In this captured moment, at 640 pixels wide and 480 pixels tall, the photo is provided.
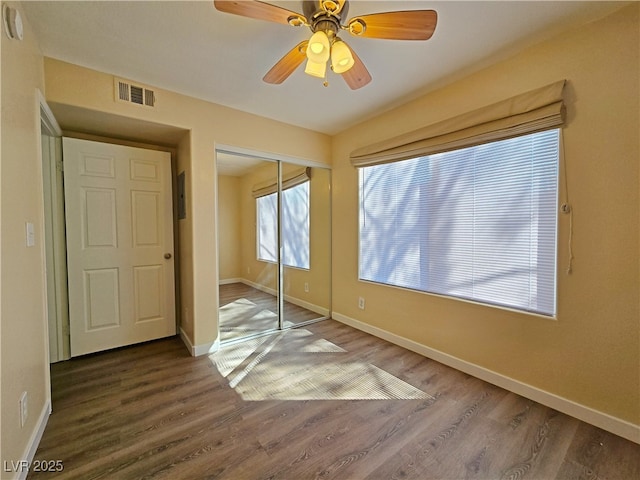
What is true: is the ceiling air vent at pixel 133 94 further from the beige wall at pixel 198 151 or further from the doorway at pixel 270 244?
the doorway at pixel 270 244

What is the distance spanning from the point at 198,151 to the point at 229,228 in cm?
86

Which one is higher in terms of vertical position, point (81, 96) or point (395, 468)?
point (81, 96)

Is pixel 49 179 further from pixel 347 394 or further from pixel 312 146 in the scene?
pixel 347 394

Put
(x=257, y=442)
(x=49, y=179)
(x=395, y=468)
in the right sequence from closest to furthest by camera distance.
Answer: (x=395, y=468), (x=257, y=442), (x=49, y=179)

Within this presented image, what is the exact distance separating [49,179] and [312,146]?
258 cm

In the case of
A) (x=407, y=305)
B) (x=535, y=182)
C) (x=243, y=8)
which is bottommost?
(x=407, y=305)

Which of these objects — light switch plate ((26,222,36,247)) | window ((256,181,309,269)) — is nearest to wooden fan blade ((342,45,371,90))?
window ((256,181,309,269))

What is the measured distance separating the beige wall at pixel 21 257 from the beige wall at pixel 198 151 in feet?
1.62

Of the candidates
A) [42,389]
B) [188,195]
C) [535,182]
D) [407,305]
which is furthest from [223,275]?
[535,182]

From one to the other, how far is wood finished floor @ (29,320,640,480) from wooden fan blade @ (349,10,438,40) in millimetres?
2188

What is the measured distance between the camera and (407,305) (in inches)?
106

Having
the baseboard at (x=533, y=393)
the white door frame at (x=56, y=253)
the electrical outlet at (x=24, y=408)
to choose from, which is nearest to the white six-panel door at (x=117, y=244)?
the white door frame at (x=56, y=253)

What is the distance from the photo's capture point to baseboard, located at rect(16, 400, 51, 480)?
1.26 metres

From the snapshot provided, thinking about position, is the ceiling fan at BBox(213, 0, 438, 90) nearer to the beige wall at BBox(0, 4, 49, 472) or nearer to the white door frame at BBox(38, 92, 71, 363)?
the beige wall at BBox(0, 4, 49, 472)
